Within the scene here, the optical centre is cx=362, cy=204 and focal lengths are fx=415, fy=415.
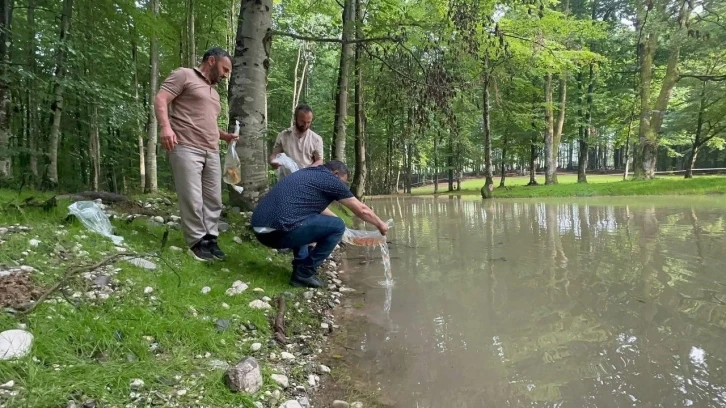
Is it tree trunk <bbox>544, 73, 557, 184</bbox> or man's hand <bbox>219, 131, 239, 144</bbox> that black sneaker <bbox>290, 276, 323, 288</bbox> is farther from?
tree trunk <bbox>544, 73, 557, 184</bbox>

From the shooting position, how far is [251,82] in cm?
494

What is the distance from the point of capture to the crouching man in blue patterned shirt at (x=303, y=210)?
11.6 ft

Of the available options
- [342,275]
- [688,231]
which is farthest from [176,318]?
[688,231]

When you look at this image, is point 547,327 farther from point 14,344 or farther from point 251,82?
point 251,82

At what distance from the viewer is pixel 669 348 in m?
2.54

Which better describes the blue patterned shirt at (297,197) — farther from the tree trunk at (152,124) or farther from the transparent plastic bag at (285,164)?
the tree trunk at (152,124)

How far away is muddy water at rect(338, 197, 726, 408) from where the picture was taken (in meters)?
2.15

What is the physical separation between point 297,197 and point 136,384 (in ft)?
6.60

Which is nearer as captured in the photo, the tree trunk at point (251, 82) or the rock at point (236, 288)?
the rock at point (236, 288)

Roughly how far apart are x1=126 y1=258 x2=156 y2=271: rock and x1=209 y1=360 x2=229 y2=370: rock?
4.18ft

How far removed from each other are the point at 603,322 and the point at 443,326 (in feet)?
3.79

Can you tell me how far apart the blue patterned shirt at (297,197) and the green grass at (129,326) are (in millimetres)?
540

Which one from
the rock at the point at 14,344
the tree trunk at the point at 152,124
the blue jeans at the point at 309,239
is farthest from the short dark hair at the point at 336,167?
the tree trunk at the point at 152,124

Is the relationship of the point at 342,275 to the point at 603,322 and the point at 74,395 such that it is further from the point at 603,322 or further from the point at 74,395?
the point at 74,395
